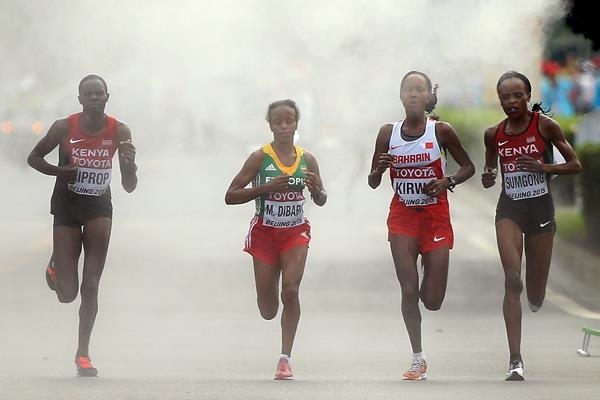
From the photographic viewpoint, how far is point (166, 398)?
31.0 ft

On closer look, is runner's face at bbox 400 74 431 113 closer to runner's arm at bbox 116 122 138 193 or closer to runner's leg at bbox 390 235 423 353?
runner's leg at bbox 390 235 423 353

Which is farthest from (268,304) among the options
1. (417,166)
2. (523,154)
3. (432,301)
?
(523,154)

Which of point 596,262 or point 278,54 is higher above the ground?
point 278,54

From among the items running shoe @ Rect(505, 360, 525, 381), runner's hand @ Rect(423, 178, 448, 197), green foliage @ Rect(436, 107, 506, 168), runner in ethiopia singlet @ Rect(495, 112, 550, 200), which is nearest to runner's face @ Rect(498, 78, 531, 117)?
runner in ethiopia singlet @ Rect(495, 112, 550, 200)

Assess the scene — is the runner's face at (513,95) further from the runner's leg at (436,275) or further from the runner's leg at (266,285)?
the runner's leg at (266,285)

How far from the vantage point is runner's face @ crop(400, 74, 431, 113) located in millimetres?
10773

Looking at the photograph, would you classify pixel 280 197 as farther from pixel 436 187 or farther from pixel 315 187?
pixel 436 187

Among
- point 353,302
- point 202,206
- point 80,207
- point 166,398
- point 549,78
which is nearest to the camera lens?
point 166,398

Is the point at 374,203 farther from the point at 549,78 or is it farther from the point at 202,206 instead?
the point at 549,78

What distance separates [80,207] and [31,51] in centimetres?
613

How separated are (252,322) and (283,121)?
13.1 ft

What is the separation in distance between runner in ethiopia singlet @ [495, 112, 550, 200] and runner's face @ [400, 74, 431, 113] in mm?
505

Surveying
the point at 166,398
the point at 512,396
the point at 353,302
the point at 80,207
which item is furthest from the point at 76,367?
the point at 353,302

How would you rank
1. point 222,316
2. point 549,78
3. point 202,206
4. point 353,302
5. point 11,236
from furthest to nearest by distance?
point 549,78
point 202,206
point 11,236
point 353,302
point 222,316
